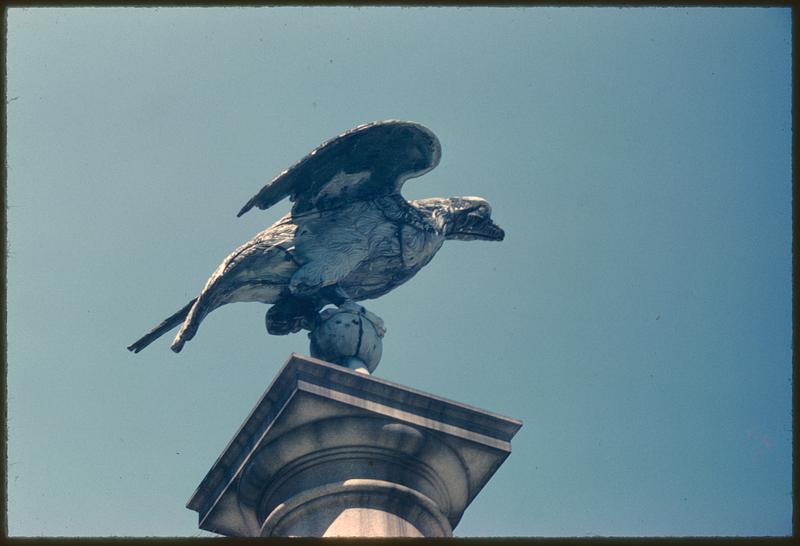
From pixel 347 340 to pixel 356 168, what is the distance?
2.00m

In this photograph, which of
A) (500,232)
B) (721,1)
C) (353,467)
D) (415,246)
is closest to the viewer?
(353,467)

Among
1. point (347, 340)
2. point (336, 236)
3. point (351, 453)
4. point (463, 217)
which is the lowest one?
point (351, 453)

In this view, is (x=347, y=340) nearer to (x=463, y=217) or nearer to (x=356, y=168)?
(x=356, y=168)

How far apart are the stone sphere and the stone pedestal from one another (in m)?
0.99

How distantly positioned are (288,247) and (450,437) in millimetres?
2574

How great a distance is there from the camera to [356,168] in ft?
48.1

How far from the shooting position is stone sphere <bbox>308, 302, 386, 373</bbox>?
1353 centimetres

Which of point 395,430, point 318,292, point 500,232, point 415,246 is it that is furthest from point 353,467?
point 500,232

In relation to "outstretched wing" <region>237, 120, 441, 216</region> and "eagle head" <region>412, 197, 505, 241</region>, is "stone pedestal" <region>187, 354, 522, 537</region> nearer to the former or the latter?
"outstretched wing" <region>237, 120, 441, 216</region>

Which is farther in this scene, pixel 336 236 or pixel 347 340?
pixel 336 236

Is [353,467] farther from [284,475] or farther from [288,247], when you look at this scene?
[288,247]

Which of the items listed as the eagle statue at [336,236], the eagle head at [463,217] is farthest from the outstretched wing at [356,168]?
the eagle head at [463,217]

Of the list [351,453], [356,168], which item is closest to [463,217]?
[356,168]

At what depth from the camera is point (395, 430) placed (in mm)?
12383
